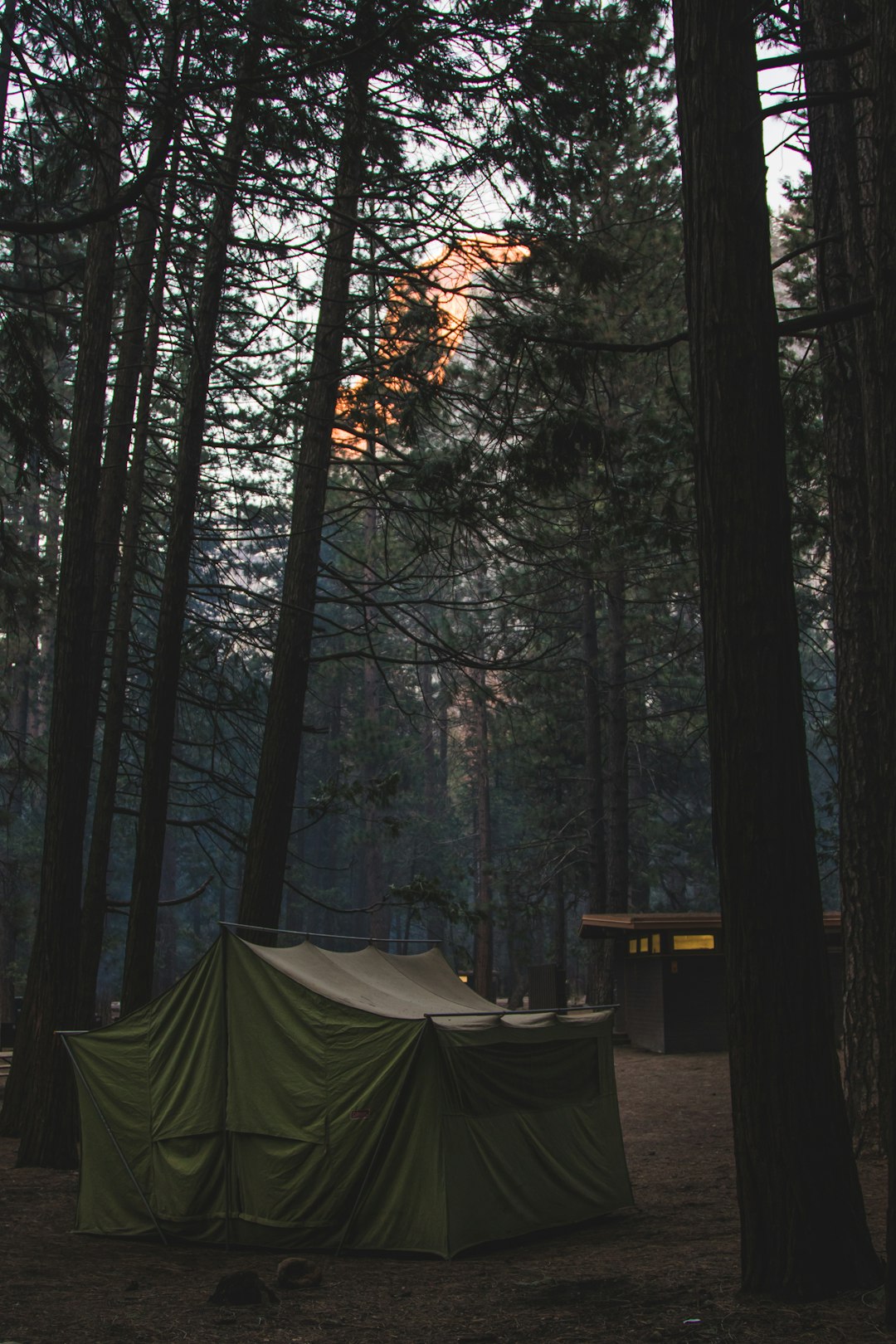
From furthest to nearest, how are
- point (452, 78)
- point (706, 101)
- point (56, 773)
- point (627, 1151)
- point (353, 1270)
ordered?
point (627, 1151), point (56, 773), point (452, 78), point (353, 1270), point (706, 101)

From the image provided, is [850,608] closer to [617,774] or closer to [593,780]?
[617,774]

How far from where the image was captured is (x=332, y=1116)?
27.9 ft

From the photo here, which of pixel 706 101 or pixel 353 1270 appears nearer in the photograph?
pixel 706 101

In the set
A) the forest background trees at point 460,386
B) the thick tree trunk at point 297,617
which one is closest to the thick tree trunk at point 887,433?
the forest background trees at point 460,386

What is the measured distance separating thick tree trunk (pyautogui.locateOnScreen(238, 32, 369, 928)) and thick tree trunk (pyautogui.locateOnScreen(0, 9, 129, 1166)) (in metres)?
1.72

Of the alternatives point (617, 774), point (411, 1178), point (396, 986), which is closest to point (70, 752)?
point (396, 986)

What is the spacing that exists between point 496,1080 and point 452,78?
8177 mm

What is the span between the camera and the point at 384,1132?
27.2ft

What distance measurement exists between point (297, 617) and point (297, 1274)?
21.0ft

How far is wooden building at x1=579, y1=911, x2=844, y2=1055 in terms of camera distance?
19844 mm

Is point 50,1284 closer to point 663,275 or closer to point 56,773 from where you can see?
point 56,773

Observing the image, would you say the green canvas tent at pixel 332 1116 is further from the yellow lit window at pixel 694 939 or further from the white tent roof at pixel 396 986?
the yellow lit window at pixel 694 939

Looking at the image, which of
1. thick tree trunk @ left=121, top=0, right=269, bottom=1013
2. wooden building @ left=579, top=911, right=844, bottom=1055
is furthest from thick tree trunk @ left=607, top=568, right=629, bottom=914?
thick tree trunk @ left=121, top=0, right=269, bottom=1013

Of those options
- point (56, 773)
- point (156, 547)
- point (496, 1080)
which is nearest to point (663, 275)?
point (156, 547)
